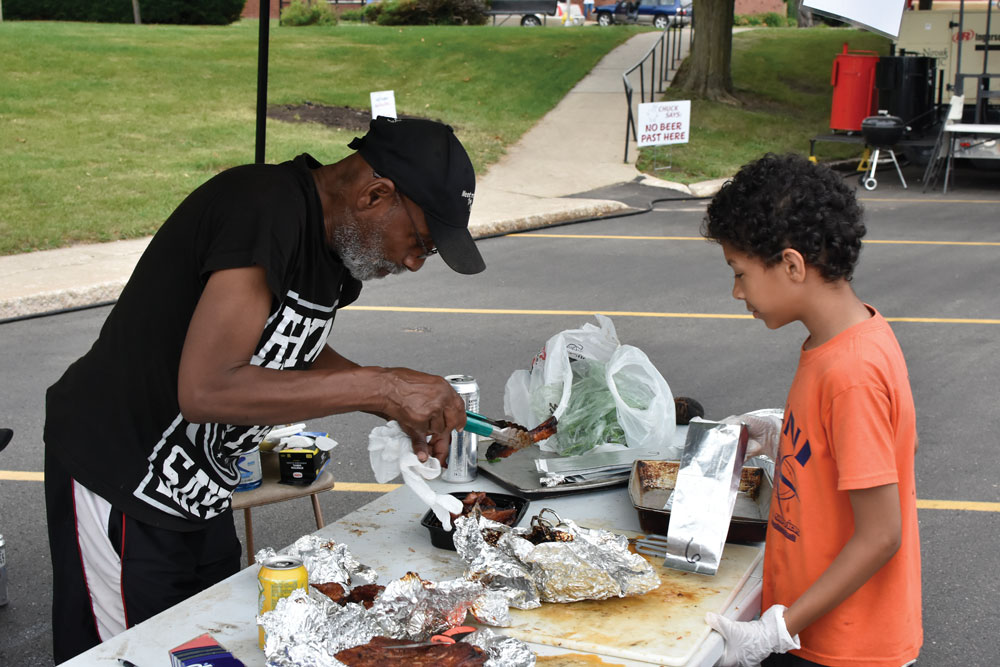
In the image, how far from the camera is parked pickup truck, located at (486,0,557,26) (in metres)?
40.0

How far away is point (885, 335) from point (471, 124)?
647 inches

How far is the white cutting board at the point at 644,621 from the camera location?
6.44 feet

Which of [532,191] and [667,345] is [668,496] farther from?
[532,191]

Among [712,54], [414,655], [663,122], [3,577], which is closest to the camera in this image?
[414,655]

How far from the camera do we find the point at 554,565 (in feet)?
7.03

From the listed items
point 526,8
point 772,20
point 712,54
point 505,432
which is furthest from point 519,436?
point 526,8

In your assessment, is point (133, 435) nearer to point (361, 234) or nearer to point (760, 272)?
point (361, 234)

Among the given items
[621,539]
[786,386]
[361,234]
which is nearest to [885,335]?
[621,539]

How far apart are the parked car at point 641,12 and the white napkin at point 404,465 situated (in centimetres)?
3802

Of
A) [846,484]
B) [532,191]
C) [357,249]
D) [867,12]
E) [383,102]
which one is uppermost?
[867,12]

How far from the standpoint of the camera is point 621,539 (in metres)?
2.31

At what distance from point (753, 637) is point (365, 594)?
0.80 m

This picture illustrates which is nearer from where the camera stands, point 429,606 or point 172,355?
point 429,606

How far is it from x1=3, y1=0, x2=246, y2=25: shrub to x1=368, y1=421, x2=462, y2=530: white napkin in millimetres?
29641
